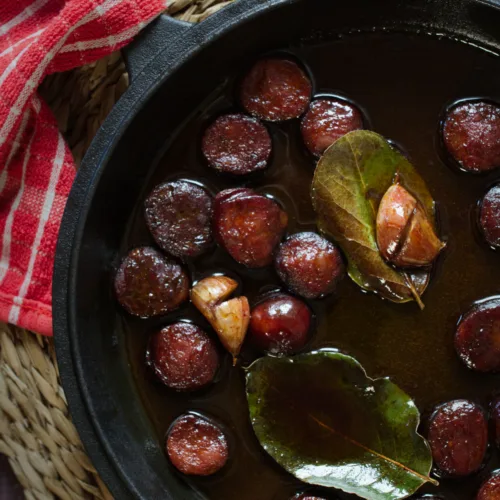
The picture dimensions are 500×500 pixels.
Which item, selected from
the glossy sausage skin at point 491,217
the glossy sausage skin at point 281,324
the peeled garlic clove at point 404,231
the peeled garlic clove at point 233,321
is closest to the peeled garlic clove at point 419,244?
the peeled garlic clove at point 404,231

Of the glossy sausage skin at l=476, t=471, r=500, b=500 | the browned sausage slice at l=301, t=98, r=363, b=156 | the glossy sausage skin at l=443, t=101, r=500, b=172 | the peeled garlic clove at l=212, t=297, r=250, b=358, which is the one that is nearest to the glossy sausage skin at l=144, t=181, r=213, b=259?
the peeled garlic clove at l=212, t=297, r=250, b=358

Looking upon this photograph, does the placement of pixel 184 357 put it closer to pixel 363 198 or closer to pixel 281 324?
pixel 281 324

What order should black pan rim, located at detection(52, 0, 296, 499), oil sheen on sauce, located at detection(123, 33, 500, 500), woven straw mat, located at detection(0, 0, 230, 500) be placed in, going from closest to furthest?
black pan rim, located at detection(52, 0, 296, 499), oil sheen on sauce, located at detection(123, 33, 500, 500), woven straw mat, located at detection(0, 0, 230, 500)

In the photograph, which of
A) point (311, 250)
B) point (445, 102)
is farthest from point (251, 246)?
point (445, 102)

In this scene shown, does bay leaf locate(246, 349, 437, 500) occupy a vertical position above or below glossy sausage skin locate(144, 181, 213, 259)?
below

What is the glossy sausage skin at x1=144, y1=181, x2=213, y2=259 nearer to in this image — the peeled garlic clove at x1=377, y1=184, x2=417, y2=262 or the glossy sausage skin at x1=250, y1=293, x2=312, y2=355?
the glossy sausage skin at x1=250, y1=293, x2=312, y2=355

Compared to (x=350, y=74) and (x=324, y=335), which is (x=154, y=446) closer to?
(x=324, y=335)
